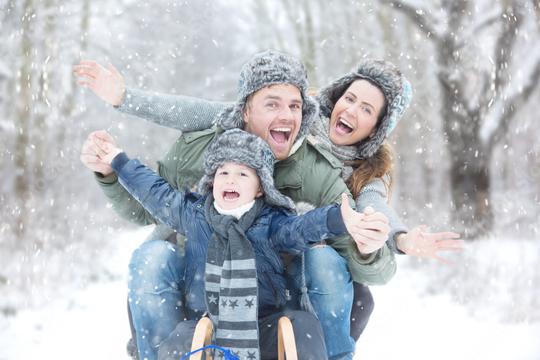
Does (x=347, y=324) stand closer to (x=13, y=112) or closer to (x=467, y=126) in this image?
(x=13, y=112)

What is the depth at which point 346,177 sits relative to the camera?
6.72 feet

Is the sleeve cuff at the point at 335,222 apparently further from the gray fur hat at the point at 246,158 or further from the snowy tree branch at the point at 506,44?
the snowy tree branch at the point at 506,44

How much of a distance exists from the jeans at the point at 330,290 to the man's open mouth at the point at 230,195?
10.6 inches

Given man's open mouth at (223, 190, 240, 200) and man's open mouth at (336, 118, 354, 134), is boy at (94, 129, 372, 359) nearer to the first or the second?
man's open mouth at (223, 190, 240, 200)

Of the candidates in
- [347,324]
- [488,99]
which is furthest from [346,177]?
[488,99]

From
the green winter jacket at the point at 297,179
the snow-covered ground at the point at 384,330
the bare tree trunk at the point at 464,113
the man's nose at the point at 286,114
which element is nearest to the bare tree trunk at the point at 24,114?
the snow-covered ground at the point at 384,330

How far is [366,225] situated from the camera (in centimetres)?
144

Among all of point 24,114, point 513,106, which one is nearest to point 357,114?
point 24,114

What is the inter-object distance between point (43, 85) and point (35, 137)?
0.56m

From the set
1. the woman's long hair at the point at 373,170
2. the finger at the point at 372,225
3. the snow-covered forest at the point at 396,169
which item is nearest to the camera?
the finger at the point at 372,225

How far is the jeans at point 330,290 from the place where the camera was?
1.76 metres

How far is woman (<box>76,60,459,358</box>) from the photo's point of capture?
6.28 ft

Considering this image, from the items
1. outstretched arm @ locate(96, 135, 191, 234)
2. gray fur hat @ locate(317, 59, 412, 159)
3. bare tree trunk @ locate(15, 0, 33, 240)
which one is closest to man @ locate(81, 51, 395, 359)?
outstretched arm @ locate(96, 135, 191, 234)

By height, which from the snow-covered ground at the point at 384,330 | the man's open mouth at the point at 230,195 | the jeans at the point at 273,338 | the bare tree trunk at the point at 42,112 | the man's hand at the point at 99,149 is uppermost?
the bare tree trunk at the point at 42,112
